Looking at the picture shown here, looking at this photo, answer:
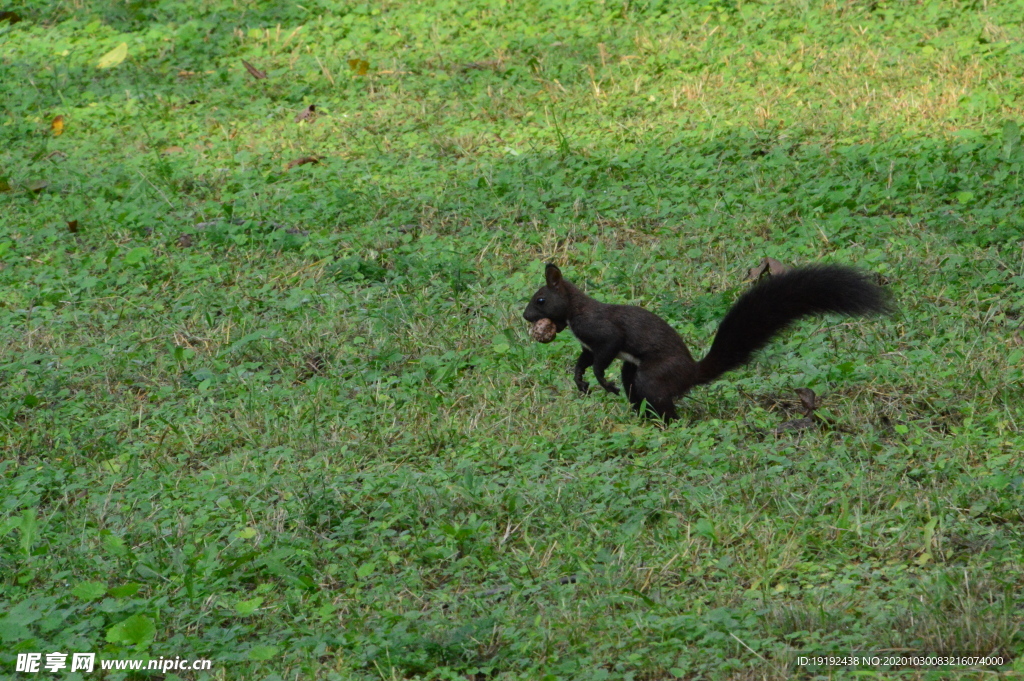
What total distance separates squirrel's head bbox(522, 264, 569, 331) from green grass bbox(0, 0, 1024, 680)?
35 cm

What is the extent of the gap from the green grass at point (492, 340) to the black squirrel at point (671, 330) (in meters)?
0.18

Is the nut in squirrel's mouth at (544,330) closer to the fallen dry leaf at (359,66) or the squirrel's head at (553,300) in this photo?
the squirrel's head at (553,300)

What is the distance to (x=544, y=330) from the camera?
576cm

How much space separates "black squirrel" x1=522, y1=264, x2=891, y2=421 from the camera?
4898 mm

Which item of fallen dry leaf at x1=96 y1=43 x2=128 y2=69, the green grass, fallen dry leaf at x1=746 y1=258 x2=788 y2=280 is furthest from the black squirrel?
fallen dry leaf at x1=96 y1=43 x2=128 y2=69

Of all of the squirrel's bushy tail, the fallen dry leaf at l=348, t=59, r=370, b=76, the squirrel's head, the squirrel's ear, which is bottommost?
the fallen dry leaf at l=348, t=59, r=370, b=76

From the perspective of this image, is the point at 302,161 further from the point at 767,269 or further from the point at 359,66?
the point at 767,269

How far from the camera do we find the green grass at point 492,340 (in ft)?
13.0

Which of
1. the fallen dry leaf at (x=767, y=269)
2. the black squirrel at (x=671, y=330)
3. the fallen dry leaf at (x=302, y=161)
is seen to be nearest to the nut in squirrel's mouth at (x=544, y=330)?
the black squirrel at (x=671, y=330)

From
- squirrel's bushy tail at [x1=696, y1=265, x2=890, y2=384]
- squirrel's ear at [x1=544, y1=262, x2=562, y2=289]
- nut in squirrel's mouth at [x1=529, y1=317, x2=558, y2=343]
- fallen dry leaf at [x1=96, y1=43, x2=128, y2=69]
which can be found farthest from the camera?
fallen dry leaf at [x1=96, y1=43, x2=128, y2=69]

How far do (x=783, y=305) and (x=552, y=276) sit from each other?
116 centimetres

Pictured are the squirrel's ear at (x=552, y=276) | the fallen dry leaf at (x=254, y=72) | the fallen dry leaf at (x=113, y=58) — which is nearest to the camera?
the squirrel's ear at (x=552, y=276)

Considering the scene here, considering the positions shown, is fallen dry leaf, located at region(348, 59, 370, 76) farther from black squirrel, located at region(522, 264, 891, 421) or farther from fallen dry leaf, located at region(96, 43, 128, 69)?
black squirrel, located at region(522, 264, 891, 421)

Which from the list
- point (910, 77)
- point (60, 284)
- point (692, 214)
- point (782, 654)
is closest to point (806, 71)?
point (910, 77)
